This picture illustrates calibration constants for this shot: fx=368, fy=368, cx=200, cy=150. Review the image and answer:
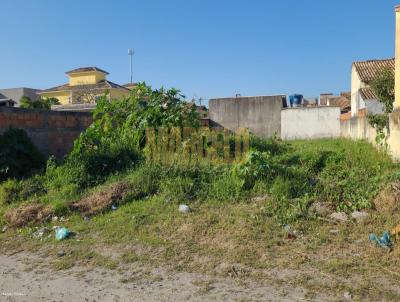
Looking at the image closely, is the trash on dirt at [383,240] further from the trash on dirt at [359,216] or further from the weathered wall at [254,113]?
the weathered wall at [254,113]

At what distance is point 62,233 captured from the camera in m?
4.21

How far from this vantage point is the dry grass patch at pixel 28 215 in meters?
4.70

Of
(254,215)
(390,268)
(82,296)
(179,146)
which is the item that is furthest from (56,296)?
(179,146)

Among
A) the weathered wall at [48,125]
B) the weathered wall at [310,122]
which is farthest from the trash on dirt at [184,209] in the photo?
the weathered wall at [310,122]

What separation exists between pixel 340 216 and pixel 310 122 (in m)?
13.4

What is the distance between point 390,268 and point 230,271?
4.38 ft

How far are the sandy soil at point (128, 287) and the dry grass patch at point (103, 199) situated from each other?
1413 mm

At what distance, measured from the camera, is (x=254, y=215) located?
13.8ft

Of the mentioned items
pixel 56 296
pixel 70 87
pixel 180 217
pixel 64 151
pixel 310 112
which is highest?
pixel 70 87

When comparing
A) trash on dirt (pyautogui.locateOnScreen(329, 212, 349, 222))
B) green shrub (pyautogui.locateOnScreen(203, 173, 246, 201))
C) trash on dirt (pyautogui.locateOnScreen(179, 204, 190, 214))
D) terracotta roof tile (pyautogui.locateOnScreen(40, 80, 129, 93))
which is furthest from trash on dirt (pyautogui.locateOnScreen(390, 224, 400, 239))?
terracotta roof tile (pyautogui.locateOnScreen(40, 80, 129, 93))

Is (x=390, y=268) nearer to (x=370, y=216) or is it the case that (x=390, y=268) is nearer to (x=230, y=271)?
(x=370, y=216)

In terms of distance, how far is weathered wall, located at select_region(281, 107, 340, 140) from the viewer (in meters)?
16.7

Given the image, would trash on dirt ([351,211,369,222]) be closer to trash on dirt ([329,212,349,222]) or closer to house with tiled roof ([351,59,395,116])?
trash on dirt ([329,212,349,222])

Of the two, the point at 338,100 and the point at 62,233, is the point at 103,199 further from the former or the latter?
the point at 338,100
